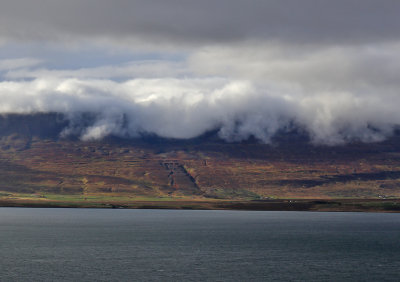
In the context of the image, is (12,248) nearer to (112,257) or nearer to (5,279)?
(112,257)

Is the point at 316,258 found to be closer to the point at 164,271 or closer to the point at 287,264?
the point at 287,264

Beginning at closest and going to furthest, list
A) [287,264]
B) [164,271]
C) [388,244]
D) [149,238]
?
1. [164,271]
2. [287,264]
3. [388,244]
4. [149,238]

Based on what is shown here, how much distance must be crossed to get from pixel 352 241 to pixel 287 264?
173 ft

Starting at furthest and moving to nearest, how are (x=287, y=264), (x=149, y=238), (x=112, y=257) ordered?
1. (x=149, y=238)
2. (x=112, y=257)
3. (x=287, y=264)

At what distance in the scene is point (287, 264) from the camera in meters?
106

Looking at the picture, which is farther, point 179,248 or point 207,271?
point 179,248

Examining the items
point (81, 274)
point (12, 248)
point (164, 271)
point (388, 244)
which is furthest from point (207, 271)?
point (388, 244)

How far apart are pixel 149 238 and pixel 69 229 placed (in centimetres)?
4606

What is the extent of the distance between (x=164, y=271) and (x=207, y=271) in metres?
7.82

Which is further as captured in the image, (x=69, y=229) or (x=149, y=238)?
(x=69, y=229)

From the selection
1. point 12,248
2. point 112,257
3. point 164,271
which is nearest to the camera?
point 164,271

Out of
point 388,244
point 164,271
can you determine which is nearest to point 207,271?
point 164,271

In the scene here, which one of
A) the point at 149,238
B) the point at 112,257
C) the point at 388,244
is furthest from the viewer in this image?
the point at 149,238

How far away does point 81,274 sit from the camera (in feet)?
307
